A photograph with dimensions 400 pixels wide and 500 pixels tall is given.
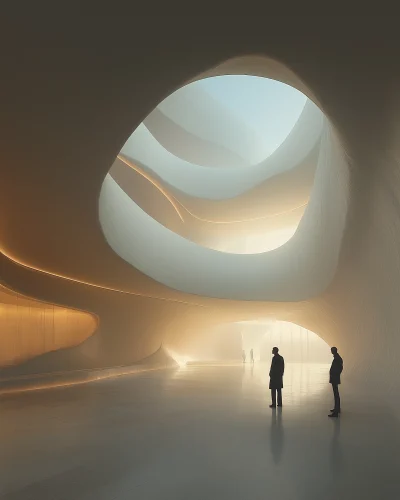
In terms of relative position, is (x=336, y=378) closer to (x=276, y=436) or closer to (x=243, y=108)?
(x=276, y=436)

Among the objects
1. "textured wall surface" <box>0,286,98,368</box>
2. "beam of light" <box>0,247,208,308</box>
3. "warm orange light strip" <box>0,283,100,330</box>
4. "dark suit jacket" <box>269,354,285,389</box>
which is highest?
"beam of light" <box>0,247,208,308</box>

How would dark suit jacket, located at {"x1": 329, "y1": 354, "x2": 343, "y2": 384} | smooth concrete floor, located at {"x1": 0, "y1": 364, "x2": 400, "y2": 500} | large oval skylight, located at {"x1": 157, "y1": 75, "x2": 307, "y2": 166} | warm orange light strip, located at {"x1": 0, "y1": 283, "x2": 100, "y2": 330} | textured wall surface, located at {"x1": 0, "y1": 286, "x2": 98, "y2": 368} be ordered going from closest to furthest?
smooth concrete floor, located at {"x1": 0, "y1": 364, "x2": 400, "y2": 500}, dark suit jacket, located at {"x1": 329, "y1": 354, "x2": 343, "y2": 384}, textured wall surface, located at {"x1": 0, "y1": 286, "x2": 98, "y2": 368}, warm orange light strip, located at {"x1": 0, "y1": 283, "x2": 100, "y2": 330}, large oval skylight, located at {"x1": 157, "y1": 75, "x2": 307, "y2": 166}

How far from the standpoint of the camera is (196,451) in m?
4.63

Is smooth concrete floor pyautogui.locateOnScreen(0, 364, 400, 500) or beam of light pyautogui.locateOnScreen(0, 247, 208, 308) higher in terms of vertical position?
beam of light pyautogui.locateOnScreen(0, 247, 208, 308)

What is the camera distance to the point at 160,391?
10.2 metres

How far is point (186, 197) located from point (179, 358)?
7.15 meters

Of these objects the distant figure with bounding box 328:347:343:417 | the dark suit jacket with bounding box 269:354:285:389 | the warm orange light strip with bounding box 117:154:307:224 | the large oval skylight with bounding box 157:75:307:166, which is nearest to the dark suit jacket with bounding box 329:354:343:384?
the distant figure with bounding box 328:347:343:417

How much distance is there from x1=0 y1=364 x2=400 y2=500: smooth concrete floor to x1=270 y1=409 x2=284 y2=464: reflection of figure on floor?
11 millimetres

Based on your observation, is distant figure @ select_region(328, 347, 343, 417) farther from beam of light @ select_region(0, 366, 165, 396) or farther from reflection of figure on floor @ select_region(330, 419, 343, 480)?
beam of light @ select_region(0, 366, 165, 396)

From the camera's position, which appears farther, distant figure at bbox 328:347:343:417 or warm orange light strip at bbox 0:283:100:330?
warm orange light strip at bbox 0:283:100:330

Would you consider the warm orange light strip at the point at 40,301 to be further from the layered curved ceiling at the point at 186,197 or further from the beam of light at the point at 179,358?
the beam of light at the point at 179,358

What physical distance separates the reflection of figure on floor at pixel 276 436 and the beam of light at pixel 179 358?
42.4ft

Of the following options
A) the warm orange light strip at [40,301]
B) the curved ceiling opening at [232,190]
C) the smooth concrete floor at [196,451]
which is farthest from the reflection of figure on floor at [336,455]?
the warm orange light strip at [40,301]

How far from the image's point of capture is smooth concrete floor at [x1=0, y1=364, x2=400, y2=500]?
3482 mm
